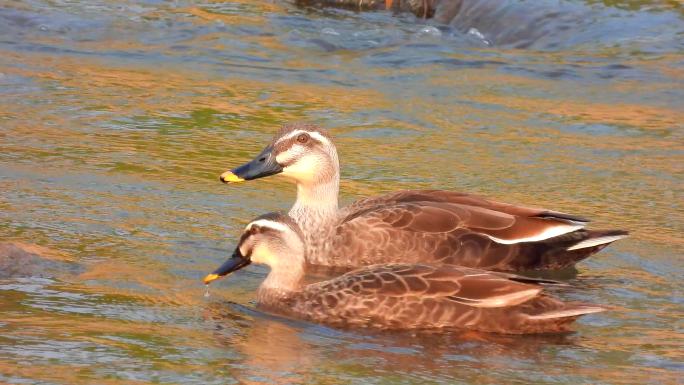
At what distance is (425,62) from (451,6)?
9.35 ft

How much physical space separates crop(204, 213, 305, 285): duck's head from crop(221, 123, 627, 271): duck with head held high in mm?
1275

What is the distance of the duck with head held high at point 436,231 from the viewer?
415 inches

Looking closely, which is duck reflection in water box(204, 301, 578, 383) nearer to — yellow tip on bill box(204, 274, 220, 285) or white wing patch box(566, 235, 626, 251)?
yellow tip on bill box(204, 274, 220, 285)

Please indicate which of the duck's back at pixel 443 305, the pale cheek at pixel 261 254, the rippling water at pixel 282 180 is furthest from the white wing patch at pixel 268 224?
the duck's back at pixel 443 305

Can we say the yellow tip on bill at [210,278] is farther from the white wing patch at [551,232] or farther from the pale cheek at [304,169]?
the white wing patch at [551,232]

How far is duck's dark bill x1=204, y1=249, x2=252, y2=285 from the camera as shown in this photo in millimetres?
9250

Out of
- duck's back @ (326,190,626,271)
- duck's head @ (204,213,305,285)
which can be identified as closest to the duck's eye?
duck's back @ (326,190,626,271)

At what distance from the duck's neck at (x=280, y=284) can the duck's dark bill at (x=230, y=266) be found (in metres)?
0.19

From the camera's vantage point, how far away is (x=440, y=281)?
9.03 m

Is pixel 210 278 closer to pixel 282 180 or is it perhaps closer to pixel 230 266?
pixel 230 266

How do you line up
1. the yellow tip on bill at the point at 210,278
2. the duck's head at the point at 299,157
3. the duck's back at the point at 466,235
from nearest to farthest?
the yellow tip on bill at the point at 210,278 → the duck's back at the point at 466,235 → the duck's head at the point at 299,157

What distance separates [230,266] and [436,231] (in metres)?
1.86

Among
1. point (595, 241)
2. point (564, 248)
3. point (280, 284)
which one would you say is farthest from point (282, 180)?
point (280, 284)

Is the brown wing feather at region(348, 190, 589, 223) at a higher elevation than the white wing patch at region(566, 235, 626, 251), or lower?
higher
